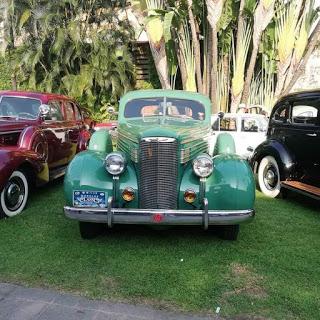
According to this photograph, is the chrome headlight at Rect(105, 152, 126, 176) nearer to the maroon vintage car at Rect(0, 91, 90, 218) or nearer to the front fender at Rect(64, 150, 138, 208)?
the front fender at Rect(64, 150, 138, 208)

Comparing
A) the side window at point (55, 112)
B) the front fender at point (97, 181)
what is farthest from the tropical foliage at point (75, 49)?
the front fender at point (97, 181)

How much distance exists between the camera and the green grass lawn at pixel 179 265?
3.63 m

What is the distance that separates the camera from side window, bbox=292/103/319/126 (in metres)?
6.39

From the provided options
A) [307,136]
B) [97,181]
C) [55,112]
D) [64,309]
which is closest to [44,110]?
[55,112]

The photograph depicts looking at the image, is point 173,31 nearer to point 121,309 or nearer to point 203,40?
point 203,40

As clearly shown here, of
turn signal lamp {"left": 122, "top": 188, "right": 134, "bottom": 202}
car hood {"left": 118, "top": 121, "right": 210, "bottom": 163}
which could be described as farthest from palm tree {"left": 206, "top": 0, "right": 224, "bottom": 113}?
turn signal lamp {"left": 122, "top": 188, "right": 134, "bottom": 202}

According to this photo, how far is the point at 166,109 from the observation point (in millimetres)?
5949

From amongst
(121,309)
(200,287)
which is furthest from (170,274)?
(121,309)

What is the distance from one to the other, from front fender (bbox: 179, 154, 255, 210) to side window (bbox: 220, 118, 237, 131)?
5.82m

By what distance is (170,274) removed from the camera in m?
4.10

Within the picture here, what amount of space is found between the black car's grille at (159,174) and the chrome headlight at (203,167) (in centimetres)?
23

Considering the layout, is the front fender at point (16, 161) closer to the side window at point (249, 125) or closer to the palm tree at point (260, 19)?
the side window at point (249, 125)

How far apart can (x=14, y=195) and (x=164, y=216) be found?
8.52ft

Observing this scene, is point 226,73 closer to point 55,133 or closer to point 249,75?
point 249,75
